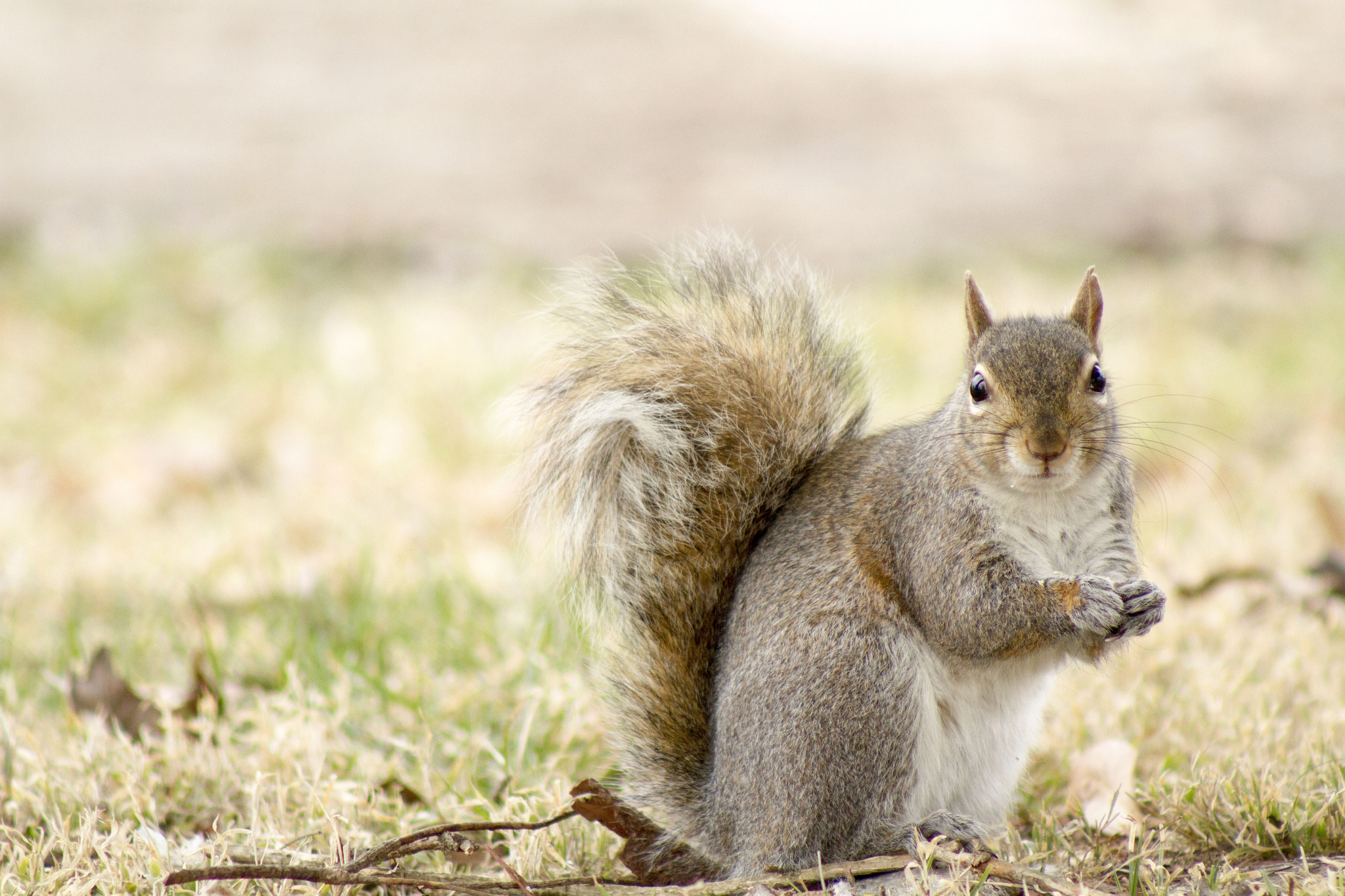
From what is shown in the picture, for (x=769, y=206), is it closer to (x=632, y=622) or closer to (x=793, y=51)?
(x=793, y=51)

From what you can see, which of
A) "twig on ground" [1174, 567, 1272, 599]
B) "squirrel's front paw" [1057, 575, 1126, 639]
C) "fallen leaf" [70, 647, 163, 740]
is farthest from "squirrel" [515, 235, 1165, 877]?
"fallen leaf" [70, 647, 163, 740]

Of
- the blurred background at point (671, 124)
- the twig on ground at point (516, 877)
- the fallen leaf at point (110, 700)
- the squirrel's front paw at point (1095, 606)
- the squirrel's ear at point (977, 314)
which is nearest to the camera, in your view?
the twig on ground at point (516, 877)

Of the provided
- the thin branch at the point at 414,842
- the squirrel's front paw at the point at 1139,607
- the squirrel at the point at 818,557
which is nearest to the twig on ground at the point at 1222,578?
the squirrel at the point at 818,557

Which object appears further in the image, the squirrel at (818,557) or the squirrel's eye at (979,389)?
the squirrel's eye at (979,389)

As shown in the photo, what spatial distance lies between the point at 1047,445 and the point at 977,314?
30 centimetres

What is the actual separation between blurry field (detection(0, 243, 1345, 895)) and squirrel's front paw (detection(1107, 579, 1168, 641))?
0.81 ft

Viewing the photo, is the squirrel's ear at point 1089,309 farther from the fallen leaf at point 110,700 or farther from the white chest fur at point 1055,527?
the fallen leaf at point 110,700

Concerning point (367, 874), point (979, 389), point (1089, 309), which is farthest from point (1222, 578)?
point (367, 874)

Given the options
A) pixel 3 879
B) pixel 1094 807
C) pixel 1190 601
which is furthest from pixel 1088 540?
pixel 3 879

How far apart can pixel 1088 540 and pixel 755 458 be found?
456mm

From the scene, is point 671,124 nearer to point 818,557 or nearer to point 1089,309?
point 1089,309

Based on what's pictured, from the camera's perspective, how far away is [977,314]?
1.81 m

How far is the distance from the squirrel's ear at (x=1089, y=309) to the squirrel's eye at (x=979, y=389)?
18 centimetres

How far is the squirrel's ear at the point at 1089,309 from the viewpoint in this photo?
5.77 feet
